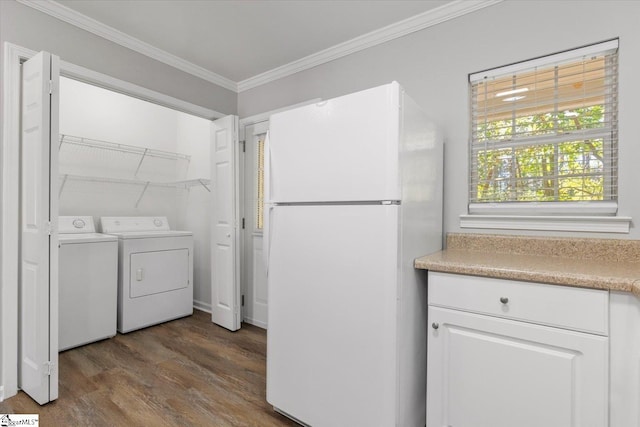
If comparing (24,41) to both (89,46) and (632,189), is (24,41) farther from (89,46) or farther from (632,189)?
(632,189)

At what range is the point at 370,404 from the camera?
1.44 metres

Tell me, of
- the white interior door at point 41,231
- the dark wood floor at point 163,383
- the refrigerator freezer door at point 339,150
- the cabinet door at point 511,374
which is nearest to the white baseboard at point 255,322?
the dark wood floor at point 163,383

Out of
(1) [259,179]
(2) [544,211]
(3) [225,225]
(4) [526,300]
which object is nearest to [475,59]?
(2) [544,211]

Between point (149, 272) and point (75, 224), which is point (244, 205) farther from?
point (75, 224)

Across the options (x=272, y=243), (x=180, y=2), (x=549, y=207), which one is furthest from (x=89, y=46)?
(x=549, y=207)

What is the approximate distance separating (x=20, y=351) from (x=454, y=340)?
2519mm

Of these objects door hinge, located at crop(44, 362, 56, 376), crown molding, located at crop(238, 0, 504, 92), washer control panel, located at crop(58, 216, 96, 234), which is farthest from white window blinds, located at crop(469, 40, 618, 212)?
washer control panel, located at crop(58, 216, 96, 234)

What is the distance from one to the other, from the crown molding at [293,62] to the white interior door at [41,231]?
524 millimetres

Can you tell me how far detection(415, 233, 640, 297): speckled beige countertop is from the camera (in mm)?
1196

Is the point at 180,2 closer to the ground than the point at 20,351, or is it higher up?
higher up

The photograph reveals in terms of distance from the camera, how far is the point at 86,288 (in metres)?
2.76

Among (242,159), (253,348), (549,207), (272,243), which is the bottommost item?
(253,348)

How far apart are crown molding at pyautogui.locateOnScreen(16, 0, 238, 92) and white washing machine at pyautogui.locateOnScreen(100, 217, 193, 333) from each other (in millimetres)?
1645

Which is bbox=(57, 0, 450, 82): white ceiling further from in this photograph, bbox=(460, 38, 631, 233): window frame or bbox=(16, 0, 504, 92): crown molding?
bbox=(460, 38, 631, 233): window frame
